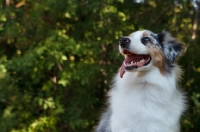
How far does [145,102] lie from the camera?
12.8 feet

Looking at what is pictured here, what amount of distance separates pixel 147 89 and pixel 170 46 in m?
0.54

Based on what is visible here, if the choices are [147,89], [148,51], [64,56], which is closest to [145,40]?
[148,51]

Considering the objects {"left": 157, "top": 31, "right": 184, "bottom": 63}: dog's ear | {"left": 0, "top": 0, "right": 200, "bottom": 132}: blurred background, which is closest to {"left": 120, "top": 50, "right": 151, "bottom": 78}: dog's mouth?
{"left": 157, "top": 31, "right": 184, "bottom": 63}: dog's ear

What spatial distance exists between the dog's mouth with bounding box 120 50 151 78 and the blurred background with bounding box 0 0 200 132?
2.48m

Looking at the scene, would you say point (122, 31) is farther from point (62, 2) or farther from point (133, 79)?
point (133, 79)

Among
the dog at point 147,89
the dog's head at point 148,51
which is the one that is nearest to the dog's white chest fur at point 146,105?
the dog at point 147,89

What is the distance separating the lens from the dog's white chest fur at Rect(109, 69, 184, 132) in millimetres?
3803

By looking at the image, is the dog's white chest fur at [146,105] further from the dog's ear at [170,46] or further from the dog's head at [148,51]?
the dog's ear at [170,46]

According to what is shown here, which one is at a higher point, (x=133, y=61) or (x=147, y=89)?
(x=133, y=61)

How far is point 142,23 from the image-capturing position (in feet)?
24.5

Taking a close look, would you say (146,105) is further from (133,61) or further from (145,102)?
(133,61)

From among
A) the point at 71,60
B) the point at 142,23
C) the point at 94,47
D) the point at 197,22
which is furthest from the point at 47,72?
the point at 197,22

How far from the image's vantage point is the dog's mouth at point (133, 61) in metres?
3.73

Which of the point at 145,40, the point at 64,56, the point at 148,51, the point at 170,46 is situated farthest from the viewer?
the point at 64,56
